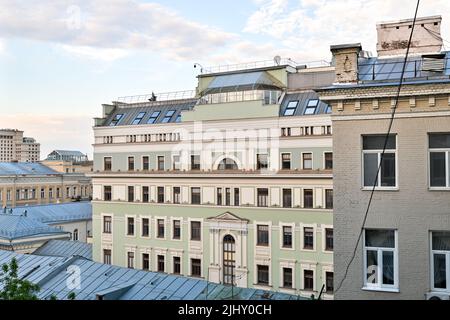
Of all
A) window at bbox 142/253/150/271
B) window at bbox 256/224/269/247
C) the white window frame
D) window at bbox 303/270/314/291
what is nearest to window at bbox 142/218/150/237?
window at bbox 142/253/150/271

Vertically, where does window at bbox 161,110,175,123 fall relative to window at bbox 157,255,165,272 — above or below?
above

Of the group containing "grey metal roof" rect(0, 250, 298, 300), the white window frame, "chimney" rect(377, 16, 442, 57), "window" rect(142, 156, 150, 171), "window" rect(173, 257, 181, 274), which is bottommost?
"window" rect(173, 257, 181, 274)

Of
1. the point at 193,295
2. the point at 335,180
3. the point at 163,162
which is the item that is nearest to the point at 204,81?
the point at 163,162

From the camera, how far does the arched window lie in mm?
16828

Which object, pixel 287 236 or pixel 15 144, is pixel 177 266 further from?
pixel 15 144

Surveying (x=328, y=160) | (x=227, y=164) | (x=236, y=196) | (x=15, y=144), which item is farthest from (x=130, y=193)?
(x=328, y=160)

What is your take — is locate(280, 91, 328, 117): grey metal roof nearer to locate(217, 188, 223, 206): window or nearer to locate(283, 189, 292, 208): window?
locate(283, 189, 292, 208): window

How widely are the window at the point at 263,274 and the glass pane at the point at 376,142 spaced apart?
36.2 feet

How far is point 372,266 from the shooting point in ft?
18.1

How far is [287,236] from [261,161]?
8.76 ft

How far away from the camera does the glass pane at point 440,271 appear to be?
5.25m

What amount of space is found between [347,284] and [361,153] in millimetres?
1554

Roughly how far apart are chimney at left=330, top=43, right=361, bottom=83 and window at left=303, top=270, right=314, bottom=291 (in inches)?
409

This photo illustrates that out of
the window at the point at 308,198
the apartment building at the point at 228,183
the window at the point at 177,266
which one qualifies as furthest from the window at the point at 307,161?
the window at the point at 177,266
